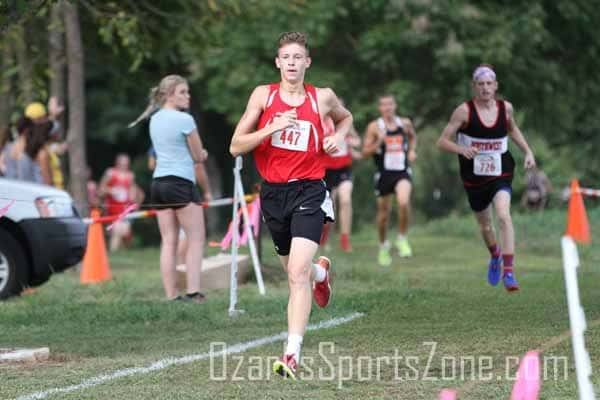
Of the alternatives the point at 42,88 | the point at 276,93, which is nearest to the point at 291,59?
the point at 276,93

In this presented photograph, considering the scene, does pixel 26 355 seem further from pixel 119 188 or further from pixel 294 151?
pixel 119 188

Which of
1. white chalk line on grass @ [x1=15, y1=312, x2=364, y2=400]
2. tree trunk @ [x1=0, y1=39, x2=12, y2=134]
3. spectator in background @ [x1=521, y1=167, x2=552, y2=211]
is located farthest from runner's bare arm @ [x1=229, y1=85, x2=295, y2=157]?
spectator in background @ [x1=521, y1=167, x2=552, y2=211]

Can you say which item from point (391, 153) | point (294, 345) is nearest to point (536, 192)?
point (391, 153)

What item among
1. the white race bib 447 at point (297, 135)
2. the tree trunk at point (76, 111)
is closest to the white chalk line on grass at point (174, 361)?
the white race bib 447 at point (297, 135)

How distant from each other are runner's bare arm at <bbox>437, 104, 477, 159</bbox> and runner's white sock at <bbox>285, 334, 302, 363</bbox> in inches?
177

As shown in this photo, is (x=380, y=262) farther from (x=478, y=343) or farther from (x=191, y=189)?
(x=478, y=343)

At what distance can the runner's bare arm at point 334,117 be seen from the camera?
7992mm

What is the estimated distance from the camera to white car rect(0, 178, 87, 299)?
496 inches

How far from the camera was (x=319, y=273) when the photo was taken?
29.3ft

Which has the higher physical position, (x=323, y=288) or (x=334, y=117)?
(x=334, y=117)

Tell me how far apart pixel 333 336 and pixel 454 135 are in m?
3.28

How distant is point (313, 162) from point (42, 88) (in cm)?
1054

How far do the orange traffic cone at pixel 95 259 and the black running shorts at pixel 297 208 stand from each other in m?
8.20

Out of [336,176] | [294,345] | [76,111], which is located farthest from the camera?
[336,176]
